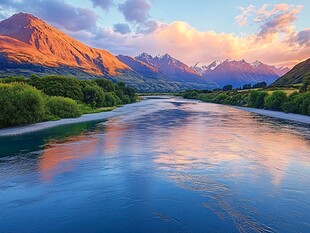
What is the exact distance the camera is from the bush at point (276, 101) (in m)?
102

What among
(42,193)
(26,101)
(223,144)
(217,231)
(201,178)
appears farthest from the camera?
(26,101)

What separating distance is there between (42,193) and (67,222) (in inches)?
201

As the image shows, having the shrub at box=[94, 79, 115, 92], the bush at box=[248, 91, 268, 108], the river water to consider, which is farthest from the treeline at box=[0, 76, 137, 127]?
the bush at box=[248, 91, 268, 108]

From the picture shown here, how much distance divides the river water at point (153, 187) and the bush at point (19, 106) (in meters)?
15.9

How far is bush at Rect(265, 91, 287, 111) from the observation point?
334 feet

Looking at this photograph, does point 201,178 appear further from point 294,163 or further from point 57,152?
point 57,152

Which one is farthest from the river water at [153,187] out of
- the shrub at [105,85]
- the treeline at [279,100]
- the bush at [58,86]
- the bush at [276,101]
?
the shrub at [105,85]

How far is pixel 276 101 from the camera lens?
103m

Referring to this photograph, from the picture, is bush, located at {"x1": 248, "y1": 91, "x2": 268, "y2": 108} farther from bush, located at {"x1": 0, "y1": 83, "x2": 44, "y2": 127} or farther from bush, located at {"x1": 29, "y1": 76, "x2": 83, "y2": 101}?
bush, located at {"x1": 0, "y1": 83, "x2": 44, "y2": 127}

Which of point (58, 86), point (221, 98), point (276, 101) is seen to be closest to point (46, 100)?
point (58, 86)

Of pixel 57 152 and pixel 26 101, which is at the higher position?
pixel 26 101

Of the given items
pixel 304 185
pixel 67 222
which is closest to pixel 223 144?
pixel 304 185

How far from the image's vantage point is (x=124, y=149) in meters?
34.9

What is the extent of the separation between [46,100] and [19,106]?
46.9ft
